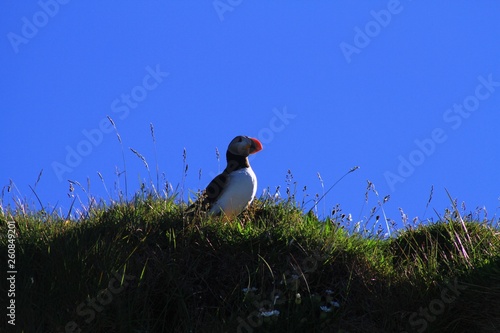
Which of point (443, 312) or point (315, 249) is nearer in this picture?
point (443, 312)

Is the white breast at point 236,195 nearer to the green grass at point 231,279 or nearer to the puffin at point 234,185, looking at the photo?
the puffin at point 234,185

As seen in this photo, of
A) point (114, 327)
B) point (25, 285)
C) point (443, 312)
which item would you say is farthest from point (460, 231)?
point (25, 285)

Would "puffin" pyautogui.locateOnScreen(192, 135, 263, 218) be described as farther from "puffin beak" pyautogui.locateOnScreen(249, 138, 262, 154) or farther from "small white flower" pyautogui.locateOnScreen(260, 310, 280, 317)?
"small white flower" pyautogui.locateOnScreen(260, 310, 280, 317)

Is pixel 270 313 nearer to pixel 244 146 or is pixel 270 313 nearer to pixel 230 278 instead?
pixel 230 278

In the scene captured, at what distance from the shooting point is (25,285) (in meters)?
7.54

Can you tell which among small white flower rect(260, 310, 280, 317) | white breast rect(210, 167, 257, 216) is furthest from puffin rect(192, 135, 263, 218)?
small white flower rect(260, 310, 280, 317)

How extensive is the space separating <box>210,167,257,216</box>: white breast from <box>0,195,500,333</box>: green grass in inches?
22.2

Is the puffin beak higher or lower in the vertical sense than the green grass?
higher

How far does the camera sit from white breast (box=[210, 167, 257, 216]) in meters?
9.52

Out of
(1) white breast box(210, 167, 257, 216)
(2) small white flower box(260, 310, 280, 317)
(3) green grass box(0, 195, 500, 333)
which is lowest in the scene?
(2) small white flower box(260, 310, 280, 317)

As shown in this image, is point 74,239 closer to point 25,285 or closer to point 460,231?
point 25,285

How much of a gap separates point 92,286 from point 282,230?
7.98 feet

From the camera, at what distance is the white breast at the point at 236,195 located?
31.2ft

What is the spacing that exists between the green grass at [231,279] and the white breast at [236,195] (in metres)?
0.56
